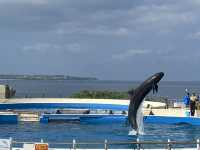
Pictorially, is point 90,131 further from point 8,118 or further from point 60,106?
point 60,106

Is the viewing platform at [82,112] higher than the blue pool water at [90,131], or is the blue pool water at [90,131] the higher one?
the viewing platform at [82,112]

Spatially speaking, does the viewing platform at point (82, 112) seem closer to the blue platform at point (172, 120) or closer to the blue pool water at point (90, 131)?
the blue platform at point (172, 120)

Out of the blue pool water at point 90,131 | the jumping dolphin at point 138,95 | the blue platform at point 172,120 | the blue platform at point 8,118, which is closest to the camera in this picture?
the blue pool water at point 90,131

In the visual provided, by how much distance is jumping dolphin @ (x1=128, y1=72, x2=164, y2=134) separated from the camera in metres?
31.2

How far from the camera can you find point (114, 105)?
4766cm

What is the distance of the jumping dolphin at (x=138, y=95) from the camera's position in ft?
102

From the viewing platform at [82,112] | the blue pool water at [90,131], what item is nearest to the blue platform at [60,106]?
the viewing platform at [82,112]

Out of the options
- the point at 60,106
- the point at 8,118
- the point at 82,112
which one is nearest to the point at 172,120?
the point at 82,112

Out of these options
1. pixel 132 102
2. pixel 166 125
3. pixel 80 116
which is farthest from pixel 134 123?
pixel 80 116

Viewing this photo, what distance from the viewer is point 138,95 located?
104 ft

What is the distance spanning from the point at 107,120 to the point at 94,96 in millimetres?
19585

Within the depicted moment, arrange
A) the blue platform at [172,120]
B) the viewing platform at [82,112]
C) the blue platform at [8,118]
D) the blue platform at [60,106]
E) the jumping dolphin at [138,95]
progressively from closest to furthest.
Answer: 1. the jumping dolphin at [138,95]
2. the blue platform at [172,120]
3. the blue platform at [8,118]
4. the viewing platform at [82,112]
5. the blue platform at [60,106]

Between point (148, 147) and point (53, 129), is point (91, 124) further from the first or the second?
point (148, 147)

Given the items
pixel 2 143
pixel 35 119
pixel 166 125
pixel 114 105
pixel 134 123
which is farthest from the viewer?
pixel 114 105
